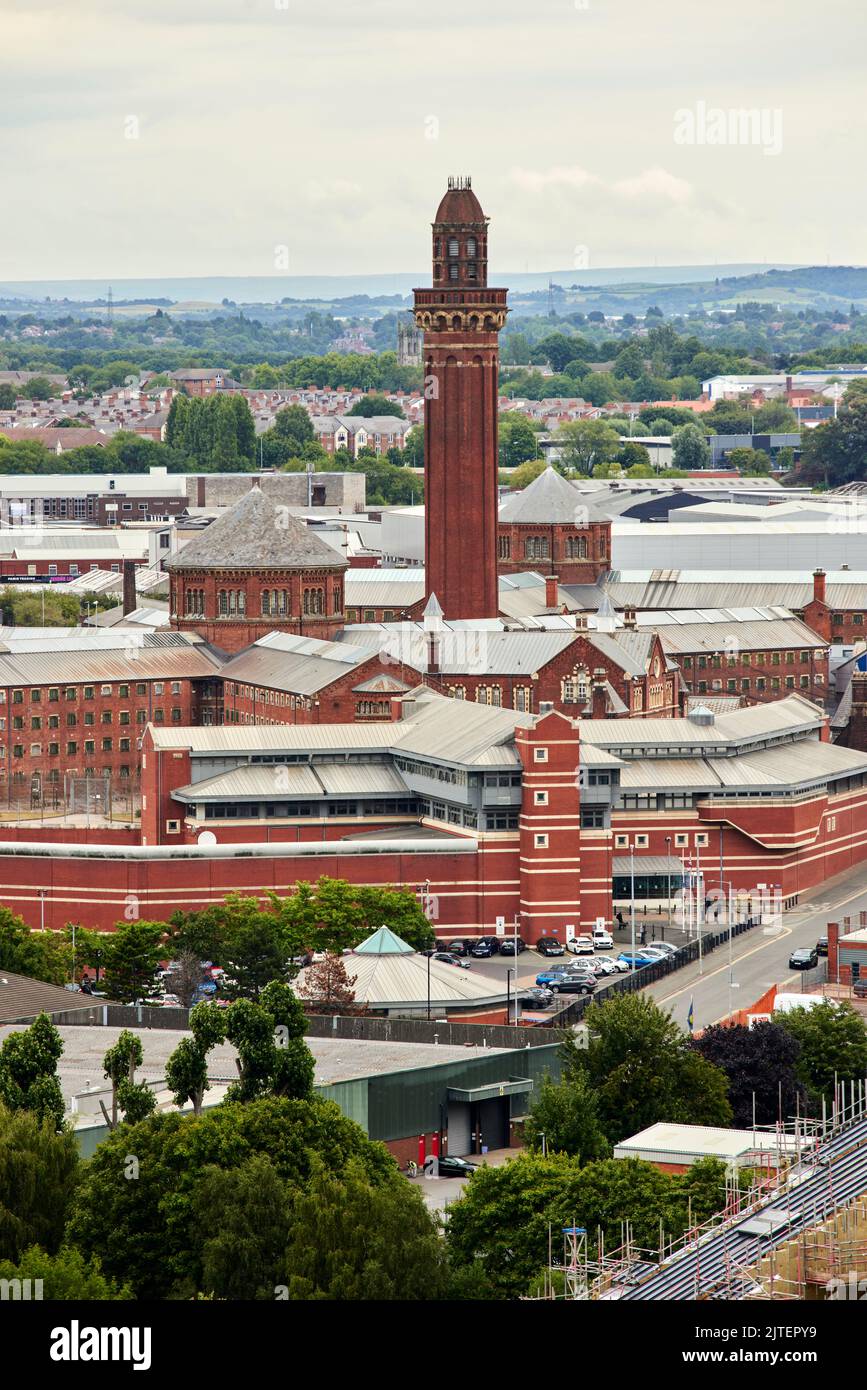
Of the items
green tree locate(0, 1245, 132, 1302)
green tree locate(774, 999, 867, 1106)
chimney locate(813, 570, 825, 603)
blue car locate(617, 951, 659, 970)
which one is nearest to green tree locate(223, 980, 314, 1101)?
green tree locate(0, 1245, 132, 1302)

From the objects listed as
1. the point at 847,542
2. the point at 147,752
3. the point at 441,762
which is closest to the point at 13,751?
the point at 147,752

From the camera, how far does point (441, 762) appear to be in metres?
99.4

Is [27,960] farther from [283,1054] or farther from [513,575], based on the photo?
[513,575]

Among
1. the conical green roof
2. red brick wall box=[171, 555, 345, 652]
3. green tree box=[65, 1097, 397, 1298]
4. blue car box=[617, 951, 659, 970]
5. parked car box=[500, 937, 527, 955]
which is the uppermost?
red brick wall box=[171, 555, 345, 652]

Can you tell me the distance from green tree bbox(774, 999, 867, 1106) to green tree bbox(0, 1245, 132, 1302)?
23215 millimetres

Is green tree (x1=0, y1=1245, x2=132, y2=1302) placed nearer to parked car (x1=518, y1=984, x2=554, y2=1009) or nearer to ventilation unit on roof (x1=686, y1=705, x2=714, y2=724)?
parked car (x1=518, y1=984, x2=554, y2=1009)

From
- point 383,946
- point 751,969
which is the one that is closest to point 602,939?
point 751,969

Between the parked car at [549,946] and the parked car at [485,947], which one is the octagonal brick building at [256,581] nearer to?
the parked car at [485,947]

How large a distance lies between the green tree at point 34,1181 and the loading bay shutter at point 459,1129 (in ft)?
52.8

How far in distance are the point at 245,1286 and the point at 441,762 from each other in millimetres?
47365

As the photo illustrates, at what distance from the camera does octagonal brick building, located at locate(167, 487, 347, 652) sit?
13062cm

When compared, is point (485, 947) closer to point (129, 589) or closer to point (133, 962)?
point (133, 962)

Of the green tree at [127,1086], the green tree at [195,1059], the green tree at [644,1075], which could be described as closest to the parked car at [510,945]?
the green tree at [644,1075]
